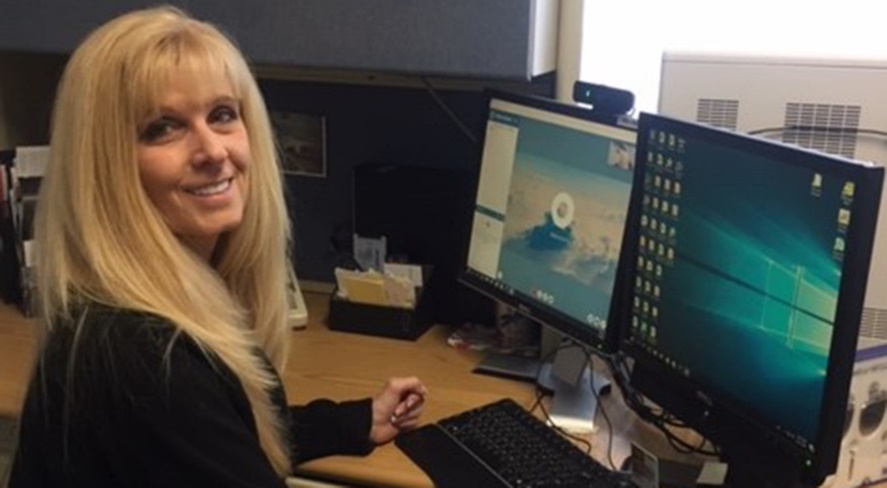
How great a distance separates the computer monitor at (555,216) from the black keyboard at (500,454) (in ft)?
0.34

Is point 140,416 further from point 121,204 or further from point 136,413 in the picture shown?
point 121,204

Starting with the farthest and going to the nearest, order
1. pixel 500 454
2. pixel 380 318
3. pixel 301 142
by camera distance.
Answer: pixel 301 142 < pixel 380 318 < pixel 500 454

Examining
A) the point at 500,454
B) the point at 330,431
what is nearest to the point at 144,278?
the point at 330,431

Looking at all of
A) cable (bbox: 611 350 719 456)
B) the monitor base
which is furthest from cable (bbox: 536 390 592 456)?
cable (bbox: 611 350 719 456)

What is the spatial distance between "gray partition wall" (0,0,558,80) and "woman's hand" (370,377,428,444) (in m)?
0.51

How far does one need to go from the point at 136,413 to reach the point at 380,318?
0.83 m

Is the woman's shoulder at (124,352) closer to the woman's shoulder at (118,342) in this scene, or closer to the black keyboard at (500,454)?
the woman's shoulder at (118,342)

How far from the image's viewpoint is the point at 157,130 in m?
1.20

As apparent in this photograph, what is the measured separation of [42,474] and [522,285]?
0.79 m

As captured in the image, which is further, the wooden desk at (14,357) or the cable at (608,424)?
the wooden desk at (14,357)

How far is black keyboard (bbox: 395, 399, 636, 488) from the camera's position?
4.45ft

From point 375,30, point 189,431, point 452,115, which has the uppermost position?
point 375,30

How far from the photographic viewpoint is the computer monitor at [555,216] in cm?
150

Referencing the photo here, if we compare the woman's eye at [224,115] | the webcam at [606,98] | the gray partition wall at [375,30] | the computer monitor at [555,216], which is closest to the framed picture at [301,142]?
the gray partition wall at [375,30]
